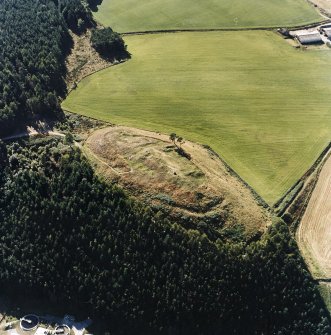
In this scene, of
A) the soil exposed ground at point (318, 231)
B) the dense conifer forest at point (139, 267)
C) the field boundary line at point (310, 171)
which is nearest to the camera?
the dense conifer forest at point (139, 267)

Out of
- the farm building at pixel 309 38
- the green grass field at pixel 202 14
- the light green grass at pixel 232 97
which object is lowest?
the light green grass at pixel 232 97

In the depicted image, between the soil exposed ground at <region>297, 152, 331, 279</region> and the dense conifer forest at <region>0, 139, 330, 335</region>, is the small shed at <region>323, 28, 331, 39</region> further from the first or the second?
the dense conifer forest at <region>0, 139, 330, 335</region>

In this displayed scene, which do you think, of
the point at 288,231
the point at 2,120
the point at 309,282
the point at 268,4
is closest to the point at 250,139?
the point at 288,231

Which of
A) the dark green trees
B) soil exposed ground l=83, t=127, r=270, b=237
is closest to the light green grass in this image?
the dark green trees

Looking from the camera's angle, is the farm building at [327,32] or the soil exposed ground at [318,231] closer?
the soil exposed ground at [318,231]

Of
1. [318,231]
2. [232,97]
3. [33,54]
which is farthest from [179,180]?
[33,54]

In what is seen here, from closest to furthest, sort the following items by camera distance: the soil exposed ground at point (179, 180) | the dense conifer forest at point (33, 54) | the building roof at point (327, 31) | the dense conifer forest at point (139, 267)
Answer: the dense conifer forest at point (139, 267) → the soil exposed ground at point (179, 180) → the dense conifer forest at point (33, 54) → the building roof at point (327, 31)

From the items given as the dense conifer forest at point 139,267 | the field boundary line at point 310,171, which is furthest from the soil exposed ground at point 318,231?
the dense conifer forest at point 139,267

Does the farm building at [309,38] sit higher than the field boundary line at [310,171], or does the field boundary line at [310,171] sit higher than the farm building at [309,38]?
the farm building at [309,38]

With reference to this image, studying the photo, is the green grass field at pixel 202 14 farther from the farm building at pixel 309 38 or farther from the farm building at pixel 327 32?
the farm building at pixel 309 38
